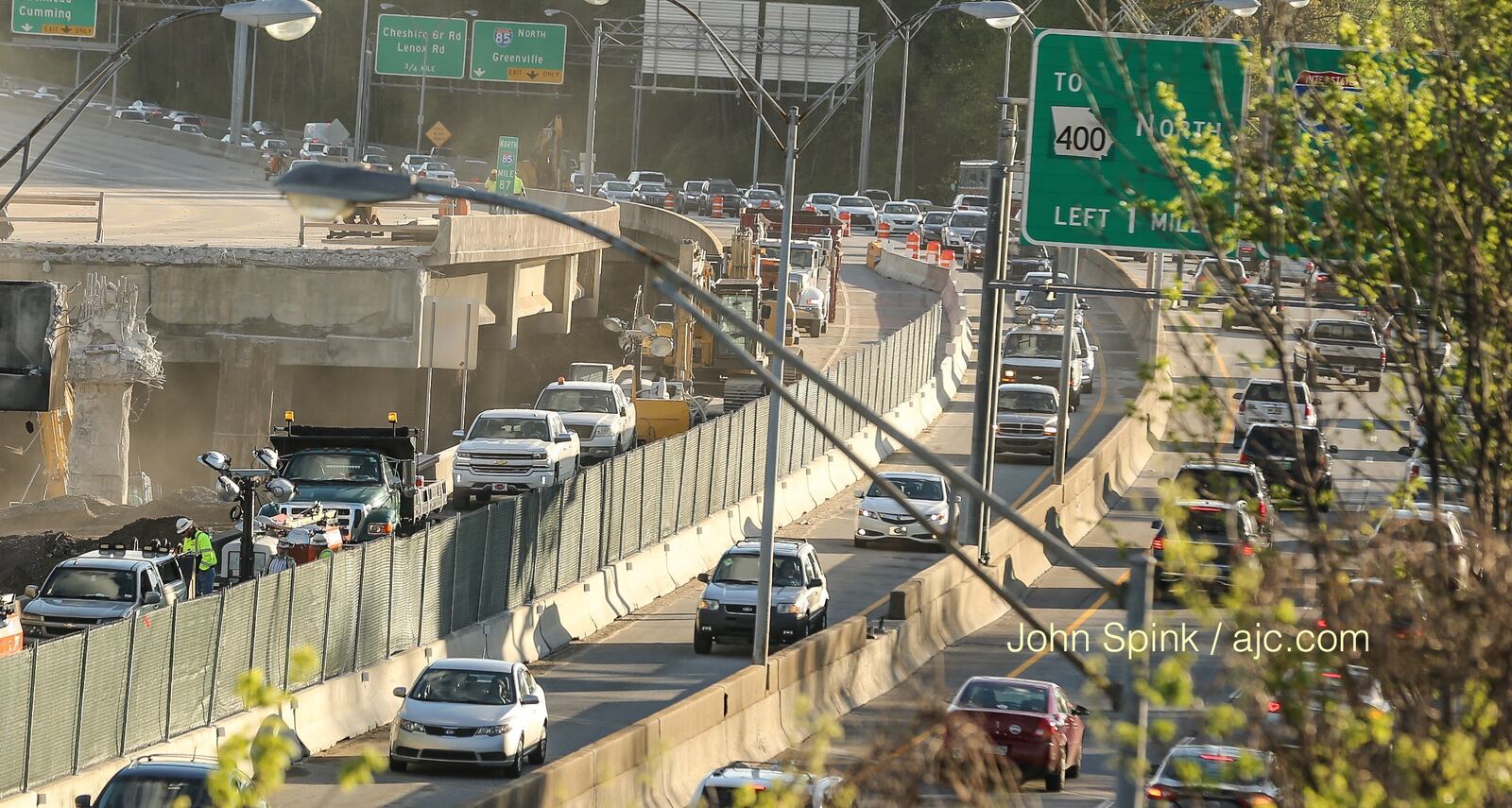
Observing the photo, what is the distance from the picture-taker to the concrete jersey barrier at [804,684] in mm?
17766

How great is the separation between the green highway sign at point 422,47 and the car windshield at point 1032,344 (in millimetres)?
42678

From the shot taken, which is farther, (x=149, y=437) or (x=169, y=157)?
(x=169, y=157)

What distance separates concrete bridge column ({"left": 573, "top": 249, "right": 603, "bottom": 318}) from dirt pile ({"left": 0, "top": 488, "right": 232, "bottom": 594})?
3291 centimetres

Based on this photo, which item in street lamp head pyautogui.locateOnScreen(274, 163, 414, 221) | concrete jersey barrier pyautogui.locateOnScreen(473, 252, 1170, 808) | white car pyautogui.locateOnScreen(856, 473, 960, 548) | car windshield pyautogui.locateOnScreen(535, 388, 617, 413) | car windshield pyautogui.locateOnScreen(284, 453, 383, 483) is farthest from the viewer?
car windshield pyautogui.locateOnScreen(535, 388, 617, 413)

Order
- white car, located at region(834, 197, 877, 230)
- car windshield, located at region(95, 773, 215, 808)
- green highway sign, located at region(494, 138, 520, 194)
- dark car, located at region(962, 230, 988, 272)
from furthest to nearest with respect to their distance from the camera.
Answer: white car, located at region(834, 197, 877, 230) < dark car, located at region(962, 230, 988, 272) < green highway sign, located at region(494, 138, 520, 194) < car windshield, located at region(95, 773, 215, 808)

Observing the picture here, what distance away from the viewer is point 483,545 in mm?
28375

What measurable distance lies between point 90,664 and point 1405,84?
13.0 metres

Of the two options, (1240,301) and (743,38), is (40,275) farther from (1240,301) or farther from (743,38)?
(743,38)

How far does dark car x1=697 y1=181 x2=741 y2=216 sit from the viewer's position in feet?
342

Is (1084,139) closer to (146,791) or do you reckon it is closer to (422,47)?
(146,791)

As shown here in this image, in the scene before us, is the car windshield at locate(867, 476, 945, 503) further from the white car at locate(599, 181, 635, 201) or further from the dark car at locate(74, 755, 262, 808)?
the white car at locate(599, 181, 635, 201)

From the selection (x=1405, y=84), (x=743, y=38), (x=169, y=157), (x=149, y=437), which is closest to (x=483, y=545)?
(x=1405, y=84)

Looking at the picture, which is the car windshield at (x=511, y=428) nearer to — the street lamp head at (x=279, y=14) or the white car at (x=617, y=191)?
the street lamp head at (x=279, y=14)

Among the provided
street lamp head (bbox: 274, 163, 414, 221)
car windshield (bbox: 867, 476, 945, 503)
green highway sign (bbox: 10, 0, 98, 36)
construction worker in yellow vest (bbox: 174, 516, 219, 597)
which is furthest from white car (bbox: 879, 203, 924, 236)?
street lamp head (bbox: 274, 163, 414, 221)
